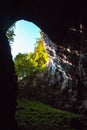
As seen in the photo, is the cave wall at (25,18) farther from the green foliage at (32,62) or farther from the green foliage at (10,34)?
the green foliage at (32,62)

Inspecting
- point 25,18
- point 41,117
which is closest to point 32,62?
point 41,117

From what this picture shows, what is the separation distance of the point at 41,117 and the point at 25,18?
38.3ft

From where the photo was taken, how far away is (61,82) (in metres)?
34.0

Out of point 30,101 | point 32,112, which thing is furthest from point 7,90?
point 30,101

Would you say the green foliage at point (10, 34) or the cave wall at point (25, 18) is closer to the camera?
the cave wall at point (25, 18)

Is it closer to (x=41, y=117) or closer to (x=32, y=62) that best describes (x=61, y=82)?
(x=41, y=117)

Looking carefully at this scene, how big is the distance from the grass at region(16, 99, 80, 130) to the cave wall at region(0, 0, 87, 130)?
5826 millimetres

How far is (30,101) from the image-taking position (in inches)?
1357

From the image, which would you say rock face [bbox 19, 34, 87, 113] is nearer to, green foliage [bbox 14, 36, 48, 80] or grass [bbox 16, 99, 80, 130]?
grass [bbox 16, 99, 80, 130]

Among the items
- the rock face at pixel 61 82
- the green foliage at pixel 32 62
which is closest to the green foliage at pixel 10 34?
the rock face at pixel 61 82

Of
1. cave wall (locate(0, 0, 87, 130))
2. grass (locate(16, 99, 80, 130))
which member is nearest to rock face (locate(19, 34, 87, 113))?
grass (locate(16, 99, 80, 130))

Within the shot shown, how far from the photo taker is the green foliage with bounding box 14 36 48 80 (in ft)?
132

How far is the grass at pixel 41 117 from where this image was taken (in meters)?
23.6

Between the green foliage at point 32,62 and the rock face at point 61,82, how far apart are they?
2355 mm
